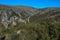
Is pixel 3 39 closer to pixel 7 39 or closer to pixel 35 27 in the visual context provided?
pixel 7 39

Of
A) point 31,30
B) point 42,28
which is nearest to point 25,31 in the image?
point 31,30

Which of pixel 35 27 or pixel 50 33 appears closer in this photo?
pixel 50 33

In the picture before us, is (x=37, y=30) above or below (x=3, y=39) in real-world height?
above

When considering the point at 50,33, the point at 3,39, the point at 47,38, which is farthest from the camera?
the point at 3,39

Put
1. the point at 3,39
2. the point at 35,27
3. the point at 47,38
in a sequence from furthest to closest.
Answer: the point at 3,39
the point at 35,27
the point at 47,38

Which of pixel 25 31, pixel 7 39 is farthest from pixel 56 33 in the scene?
pixel 7 39

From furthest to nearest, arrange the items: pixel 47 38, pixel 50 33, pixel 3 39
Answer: pixel 3 39, pixel 50 33, pixel 47 38

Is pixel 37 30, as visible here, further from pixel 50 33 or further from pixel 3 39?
pixel 3 39

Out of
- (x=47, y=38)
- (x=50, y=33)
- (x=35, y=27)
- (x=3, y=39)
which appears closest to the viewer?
(x=47, y=38)

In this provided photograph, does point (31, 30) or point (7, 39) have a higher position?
point (31, 30)
